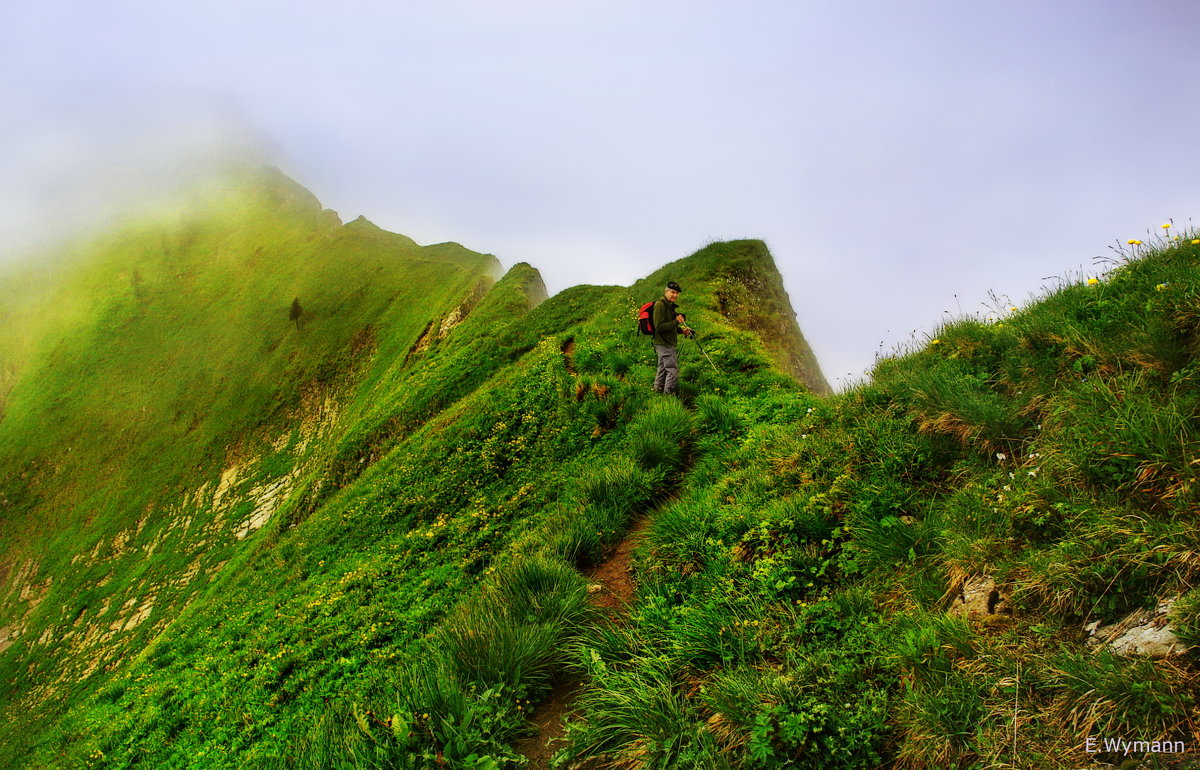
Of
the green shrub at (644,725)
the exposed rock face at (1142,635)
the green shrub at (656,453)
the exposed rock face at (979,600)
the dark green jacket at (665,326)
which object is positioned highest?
the dark green jacket at (665,326)

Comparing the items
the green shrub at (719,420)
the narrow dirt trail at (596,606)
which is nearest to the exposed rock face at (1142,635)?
the narrow dirt trail at (596,606)

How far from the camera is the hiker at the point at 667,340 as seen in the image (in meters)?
12.4

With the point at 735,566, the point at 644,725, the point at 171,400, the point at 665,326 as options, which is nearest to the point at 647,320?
the point at 665,326

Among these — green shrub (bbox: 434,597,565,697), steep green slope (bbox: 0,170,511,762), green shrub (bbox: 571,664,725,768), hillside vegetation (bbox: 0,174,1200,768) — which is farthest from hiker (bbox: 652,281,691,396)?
steep green slope (bbox: 0,170,511,762)

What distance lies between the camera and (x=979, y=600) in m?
3.78

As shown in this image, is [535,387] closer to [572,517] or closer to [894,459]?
[572,517]

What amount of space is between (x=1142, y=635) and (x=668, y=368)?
387 inches

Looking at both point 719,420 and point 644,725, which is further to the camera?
point 719,420

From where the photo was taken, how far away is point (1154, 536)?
3162mm

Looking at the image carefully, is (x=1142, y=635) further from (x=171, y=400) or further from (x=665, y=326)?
(x=171, y=400)

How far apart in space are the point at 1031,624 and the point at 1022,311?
5210 millimetres

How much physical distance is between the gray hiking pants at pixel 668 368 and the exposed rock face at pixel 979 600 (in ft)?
28.3

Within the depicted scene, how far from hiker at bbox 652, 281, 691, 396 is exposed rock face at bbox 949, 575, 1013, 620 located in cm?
848

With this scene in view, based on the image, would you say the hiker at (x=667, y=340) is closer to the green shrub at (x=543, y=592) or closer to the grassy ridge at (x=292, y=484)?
the grassy ridge at (x=292, y=484)
